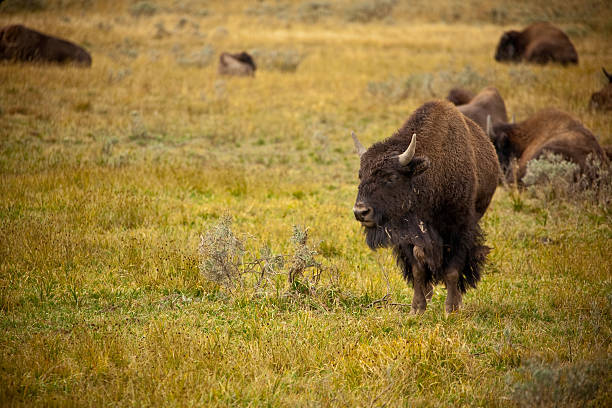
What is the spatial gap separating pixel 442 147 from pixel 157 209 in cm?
471

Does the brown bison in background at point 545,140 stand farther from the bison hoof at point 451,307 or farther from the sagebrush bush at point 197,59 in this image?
the sagebrush bush at point 197,59

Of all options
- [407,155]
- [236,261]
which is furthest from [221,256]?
[407,155]

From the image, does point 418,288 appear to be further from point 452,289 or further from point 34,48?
point 34,48

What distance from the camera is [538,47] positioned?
77.5ft

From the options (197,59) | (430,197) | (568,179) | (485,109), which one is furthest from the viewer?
(197,59)

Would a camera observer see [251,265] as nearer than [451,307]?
No

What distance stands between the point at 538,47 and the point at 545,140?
14859mm

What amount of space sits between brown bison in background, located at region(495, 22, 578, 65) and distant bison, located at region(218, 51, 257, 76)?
11.3m

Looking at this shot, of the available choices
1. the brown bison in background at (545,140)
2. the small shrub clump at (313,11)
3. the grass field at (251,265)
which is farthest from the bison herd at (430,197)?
the small shrub clump at (313,11)

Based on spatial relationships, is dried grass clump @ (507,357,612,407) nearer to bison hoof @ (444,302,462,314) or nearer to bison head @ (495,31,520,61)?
bison hoof @ (444,302,462,314)

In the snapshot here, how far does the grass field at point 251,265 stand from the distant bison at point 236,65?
2100mm

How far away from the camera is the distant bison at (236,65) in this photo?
69.8 feet

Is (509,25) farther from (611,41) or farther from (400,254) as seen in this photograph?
(400,254)

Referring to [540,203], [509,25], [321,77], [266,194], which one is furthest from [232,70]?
[509,25]
